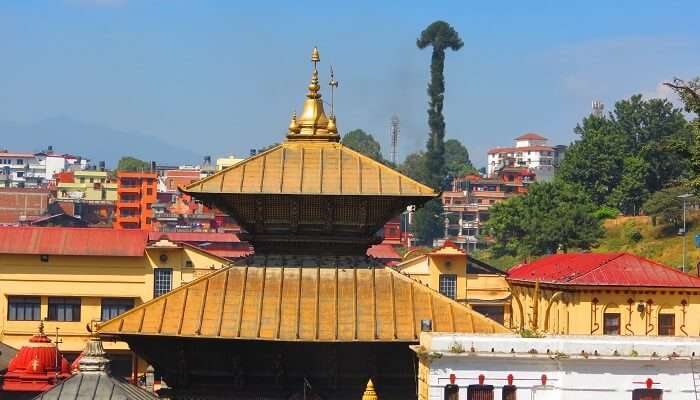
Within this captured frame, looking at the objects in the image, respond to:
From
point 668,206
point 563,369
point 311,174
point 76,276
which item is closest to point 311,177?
point 311,174

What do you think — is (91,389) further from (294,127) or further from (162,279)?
(162,279)

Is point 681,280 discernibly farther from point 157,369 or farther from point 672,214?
point 672,214

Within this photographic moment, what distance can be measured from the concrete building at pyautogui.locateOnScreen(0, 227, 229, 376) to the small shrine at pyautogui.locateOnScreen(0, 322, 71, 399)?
21.3 meters

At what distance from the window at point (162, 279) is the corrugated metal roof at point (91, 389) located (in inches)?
1739

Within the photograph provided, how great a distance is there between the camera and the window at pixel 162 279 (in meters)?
73.2

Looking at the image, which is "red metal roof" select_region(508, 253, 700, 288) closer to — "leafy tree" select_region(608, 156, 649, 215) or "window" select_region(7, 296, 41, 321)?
"window" select_region(7, 296, 41, 321)

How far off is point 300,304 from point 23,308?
43872 millimetres

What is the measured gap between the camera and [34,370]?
47.3 m

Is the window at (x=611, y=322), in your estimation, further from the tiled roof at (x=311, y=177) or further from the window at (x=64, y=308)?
the tiled roof at (x=311, y=177)

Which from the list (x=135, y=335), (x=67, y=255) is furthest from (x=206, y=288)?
(x=67, y=255)

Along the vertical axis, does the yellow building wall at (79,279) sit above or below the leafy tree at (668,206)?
below

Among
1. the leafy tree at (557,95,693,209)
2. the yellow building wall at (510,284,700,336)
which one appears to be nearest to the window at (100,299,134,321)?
the yellow building wall at (510,284,700,336)

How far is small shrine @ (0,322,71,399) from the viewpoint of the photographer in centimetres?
4619

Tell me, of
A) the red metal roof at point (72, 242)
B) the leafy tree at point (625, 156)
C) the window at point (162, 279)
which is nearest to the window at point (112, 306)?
the window at point (162, 279)
